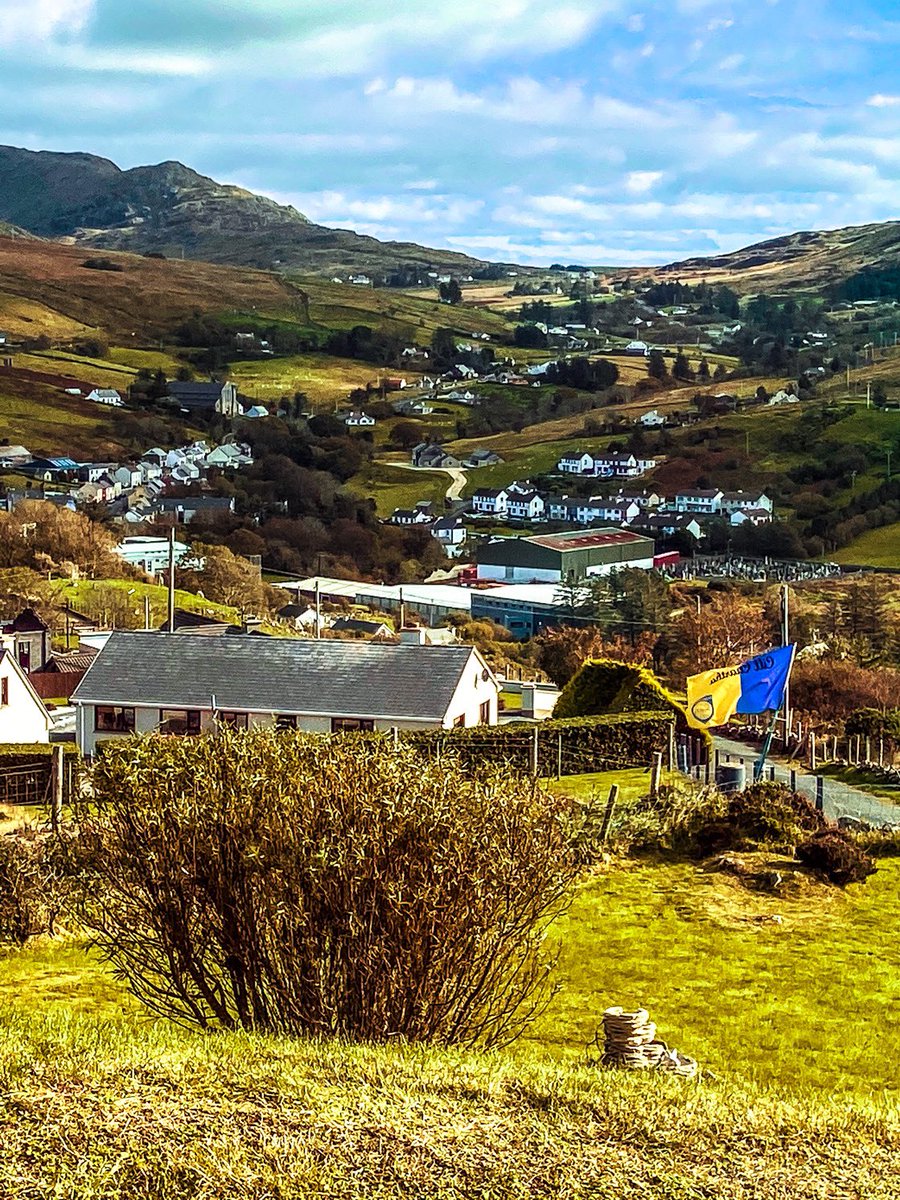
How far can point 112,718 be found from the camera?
117ft

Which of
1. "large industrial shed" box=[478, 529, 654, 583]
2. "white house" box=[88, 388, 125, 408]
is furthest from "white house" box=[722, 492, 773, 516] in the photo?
"white house" box=[88, 388, 125, 408]

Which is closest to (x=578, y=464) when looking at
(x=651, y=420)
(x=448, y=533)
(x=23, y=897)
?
(x=651, y=420)

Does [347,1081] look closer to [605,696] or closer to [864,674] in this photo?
[605,696]

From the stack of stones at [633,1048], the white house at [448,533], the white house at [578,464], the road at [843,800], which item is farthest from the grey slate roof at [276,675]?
the white house at [578,464]

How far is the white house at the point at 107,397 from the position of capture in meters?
170

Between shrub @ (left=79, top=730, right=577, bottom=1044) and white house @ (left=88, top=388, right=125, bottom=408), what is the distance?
16307 centimetres

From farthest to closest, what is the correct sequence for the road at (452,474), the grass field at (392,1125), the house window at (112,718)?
the road at (452,474)
the house window at (112,718)
the grass field at (392,1125)

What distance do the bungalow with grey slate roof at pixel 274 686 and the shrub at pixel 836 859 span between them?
1167cm

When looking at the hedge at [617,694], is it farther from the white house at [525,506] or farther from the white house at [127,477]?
the white house at [525,506]

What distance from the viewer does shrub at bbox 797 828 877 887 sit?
74.5ft

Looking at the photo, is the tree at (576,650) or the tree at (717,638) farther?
the tree at (717,638)

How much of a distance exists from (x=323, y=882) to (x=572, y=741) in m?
20.8

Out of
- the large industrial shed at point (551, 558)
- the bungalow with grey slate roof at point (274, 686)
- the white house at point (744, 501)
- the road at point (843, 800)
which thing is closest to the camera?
the road at point (843, 800)

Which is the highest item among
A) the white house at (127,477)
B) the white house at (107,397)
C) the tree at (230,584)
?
the white house at (107,397)
